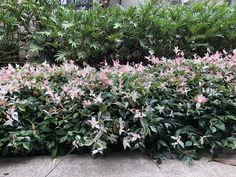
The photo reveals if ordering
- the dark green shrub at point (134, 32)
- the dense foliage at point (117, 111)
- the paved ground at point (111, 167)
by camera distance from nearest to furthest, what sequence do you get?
1. the paved ground at point (111, 167)
2. the dense foliage at point (117, 111)
3. the dark green shrub at point (134, 32)

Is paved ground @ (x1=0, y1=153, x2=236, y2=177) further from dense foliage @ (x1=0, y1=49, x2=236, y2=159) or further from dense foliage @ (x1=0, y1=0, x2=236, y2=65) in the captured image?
dense foliage @ (x1=0, y1=0, x2=236, y2=65)

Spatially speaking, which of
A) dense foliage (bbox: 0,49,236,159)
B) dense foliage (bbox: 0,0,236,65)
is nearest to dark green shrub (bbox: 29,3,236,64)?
dense foliage (bbox: 0,0,236,65)

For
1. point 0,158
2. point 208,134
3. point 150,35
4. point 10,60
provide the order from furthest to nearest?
point 10,60 < point 150,35 < point 208,134 < point 0,158

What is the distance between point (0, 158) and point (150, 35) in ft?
8.48

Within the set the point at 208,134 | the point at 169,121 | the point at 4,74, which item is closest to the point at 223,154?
the point at 208,134

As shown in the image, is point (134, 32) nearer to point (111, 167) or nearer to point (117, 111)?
point (117, 111)

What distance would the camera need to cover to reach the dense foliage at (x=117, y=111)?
2293 millimetres

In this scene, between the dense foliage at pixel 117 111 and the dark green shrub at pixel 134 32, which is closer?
the dense foliage at pixel 117 111

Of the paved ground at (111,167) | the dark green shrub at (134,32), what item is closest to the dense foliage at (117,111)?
the paved ground at (111,167)

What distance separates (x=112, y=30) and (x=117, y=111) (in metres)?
1.87

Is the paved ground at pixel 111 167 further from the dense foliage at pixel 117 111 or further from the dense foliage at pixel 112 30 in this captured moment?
the dense foliage at pixel 112 30

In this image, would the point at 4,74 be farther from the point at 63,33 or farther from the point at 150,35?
the point at 150,35

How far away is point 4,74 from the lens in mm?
2699

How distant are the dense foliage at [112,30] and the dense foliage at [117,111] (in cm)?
115
